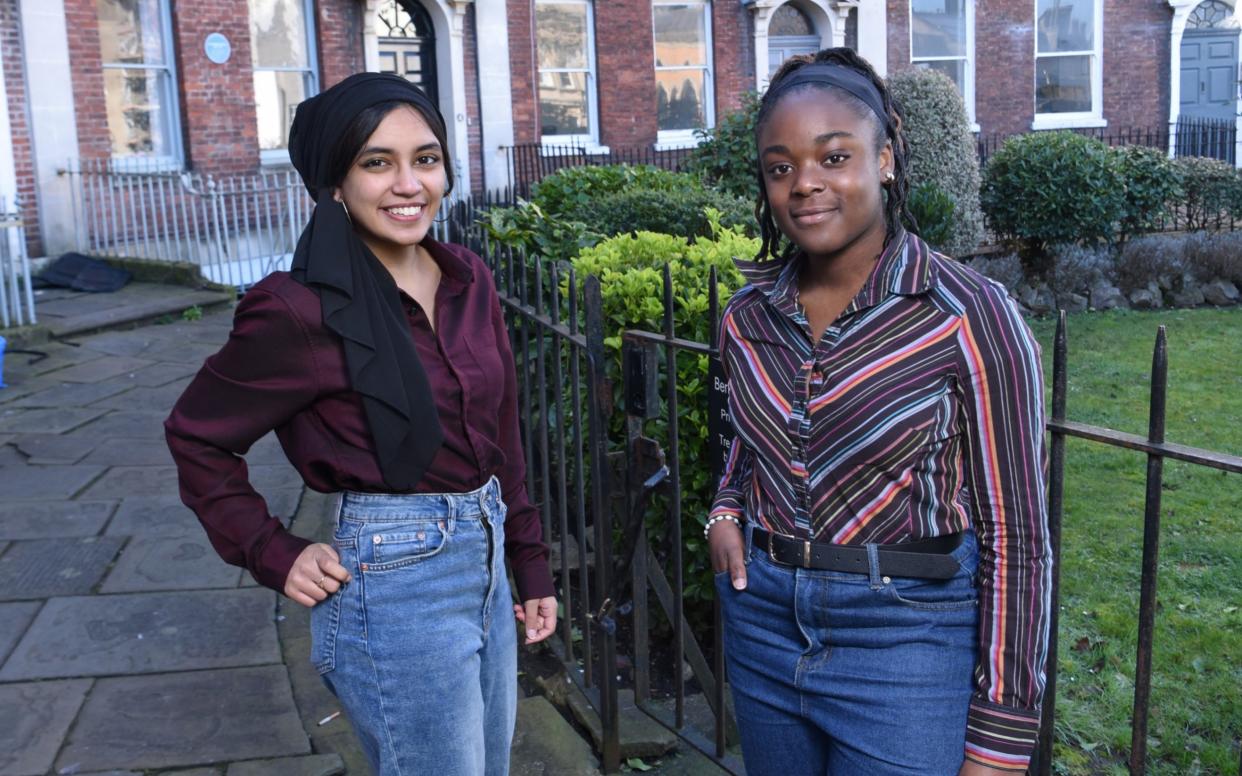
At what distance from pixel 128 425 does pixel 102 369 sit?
164cm

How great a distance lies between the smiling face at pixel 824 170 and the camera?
1973 millimetres

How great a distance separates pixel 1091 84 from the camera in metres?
22.5

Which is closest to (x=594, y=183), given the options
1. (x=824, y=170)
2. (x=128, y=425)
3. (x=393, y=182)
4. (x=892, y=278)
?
(x=128, y=425)

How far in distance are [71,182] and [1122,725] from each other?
11.1 metres

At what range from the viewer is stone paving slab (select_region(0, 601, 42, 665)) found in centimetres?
427

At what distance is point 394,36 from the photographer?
16.8 metres

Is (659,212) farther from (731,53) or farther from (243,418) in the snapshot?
(731,53)

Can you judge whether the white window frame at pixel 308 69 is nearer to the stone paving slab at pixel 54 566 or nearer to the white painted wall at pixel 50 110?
the white painted wall at pixel 50 110

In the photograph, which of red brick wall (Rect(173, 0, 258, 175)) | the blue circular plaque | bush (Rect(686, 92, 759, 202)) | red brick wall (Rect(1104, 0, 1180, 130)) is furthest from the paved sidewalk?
red brick wall (Rect(1104, 0, 1180, 130))

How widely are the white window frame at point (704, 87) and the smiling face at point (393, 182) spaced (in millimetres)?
17411

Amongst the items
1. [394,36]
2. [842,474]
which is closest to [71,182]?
[394,36]

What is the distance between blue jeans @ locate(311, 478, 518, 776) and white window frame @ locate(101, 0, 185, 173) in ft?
40.1

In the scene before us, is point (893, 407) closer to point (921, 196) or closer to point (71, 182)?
point (921, 196)

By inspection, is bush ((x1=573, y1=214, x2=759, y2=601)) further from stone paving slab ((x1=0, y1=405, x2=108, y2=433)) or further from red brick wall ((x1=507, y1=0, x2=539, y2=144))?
red brick wall ((x1=507, y1=0, x2=539, y2=144))
